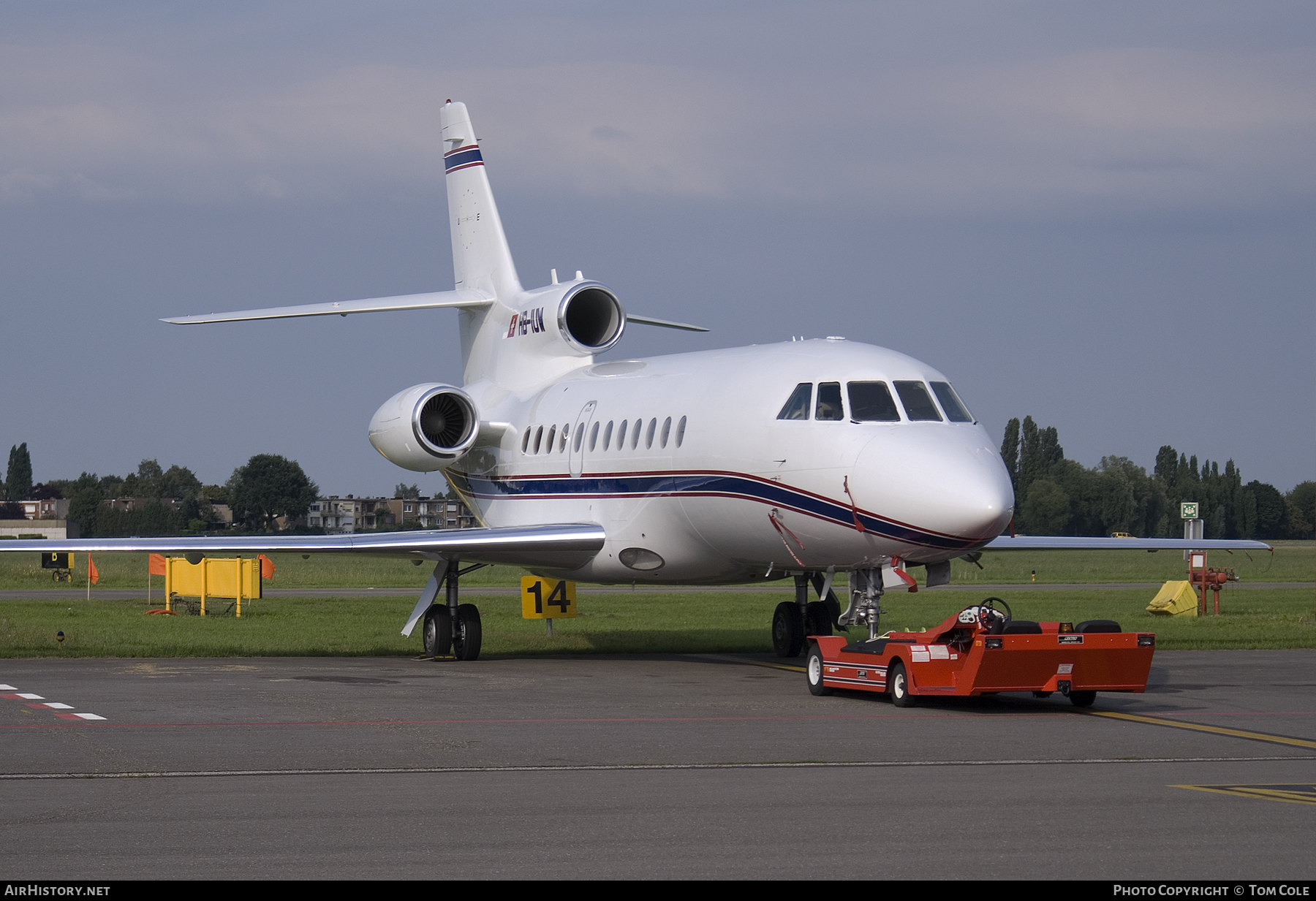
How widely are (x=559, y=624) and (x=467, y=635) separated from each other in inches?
328

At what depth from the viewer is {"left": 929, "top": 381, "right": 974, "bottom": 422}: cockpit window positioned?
17.1 meters

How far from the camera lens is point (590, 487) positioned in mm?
21281

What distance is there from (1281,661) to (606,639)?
10.4 m

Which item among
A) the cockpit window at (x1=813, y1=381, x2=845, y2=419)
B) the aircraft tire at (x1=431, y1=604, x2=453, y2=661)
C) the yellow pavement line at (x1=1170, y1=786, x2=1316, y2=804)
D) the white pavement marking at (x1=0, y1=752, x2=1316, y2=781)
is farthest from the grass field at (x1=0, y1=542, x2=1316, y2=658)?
the yellow pavement line at (x1=1170, y1=786, x2=1316, y2=804)

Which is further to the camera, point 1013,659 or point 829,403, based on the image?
point 829,403

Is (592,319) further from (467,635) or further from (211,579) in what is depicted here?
(211,579)

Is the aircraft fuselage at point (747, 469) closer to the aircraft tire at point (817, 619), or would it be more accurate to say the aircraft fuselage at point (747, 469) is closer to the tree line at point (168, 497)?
the aircraft tire at point (817, 619)

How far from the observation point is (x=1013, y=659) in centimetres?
1422

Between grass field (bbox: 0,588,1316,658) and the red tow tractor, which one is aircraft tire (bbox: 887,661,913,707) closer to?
the red tow tractor

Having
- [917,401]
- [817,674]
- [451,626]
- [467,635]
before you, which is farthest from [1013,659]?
[451,626]

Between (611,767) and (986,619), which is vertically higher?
(986,619)

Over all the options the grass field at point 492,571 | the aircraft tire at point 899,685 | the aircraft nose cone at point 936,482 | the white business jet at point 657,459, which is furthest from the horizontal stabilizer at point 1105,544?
the grass field at point 492,571

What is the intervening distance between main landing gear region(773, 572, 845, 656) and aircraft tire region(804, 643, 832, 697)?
540 cm
